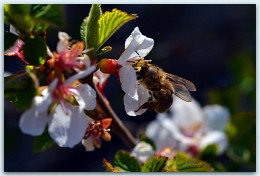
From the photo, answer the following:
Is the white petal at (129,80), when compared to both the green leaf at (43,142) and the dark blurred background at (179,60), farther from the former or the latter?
the dark blurred background at (179,60)

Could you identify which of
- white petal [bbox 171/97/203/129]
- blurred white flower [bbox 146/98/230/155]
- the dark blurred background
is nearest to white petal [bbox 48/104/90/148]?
blurred white flower [bbox 146/98/230/155]

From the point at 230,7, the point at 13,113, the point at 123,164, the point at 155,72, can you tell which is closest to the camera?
the point at 155,72

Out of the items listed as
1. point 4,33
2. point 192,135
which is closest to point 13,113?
point 192,135

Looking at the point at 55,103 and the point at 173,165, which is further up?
the point at 55,103

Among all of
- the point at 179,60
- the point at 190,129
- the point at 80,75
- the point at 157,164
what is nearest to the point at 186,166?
the point at 157,164

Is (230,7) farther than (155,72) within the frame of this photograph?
Yes

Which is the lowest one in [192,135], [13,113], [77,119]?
[13,113]

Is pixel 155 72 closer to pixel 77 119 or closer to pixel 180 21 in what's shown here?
pixel 77 119

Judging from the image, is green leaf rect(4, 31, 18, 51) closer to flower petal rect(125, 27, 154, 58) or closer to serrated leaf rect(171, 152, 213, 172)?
flower petal rect(125, 27, 154, 58)

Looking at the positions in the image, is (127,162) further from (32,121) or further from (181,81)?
(32,121)
